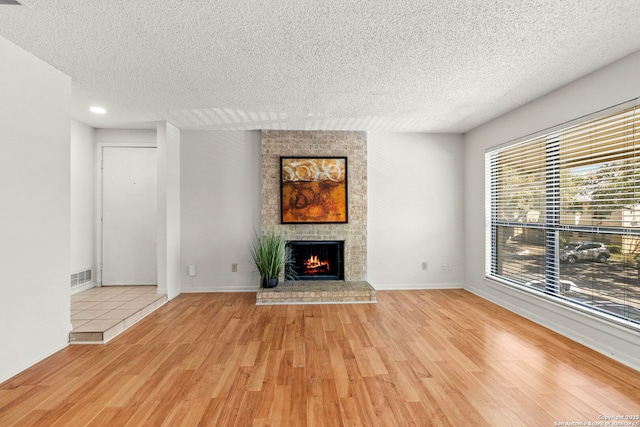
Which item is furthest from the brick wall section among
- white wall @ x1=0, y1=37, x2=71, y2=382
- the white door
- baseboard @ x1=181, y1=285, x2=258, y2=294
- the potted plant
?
white wall @ x1=0, y1=37, x2=71, y2=382

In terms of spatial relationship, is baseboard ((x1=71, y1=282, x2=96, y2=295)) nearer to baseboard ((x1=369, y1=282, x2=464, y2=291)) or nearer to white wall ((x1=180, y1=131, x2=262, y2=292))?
white wall ((x1=180, y1=131, x2=262, y2=292))

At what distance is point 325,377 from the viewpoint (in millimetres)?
2301

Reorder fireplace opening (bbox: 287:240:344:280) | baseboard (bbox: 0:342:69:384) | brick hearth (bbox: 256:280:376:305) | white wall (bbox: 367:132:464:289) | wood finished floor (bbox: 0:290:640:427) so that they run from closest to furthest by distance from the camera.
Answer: wood finished floor (bbox: 0:290:640:427) < baseboard (bbox: 0:342:69:384) < brick hearth (bbox: 256:280:376:305) < fireplace opening (bbox: 287:240:344:280) < white wall (bbox: 367:132:464:289)

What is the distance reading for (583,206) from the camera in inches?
116

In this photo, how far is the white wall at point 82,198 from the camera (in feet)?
14.7

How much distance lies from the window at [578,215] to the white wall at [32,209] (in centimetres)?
484

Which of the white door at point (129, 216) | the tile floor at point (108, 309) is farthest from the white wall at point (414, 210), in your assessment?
the white door at point (129, 216)

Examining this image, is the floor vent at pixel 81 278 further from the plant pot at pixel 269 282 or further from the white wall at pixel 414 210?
the white wall at pixel 414 210

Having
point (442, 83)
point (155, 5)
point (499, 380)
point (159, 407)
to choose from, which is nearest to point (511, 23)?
point (442, 83)

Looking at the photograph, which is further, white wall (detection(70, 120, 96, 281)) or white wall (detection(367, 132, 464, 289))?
white wall (detection(367, 132, 464, 289))

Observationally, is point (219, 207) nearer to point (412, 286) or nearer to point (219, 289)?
point (219, 289)

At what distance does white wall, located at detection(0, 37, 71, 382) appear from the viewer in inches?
90.4

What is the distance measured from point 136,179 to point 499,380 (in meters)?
5.35

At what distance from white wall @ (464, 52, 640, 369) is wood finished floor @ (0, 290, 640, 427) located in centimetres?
19
